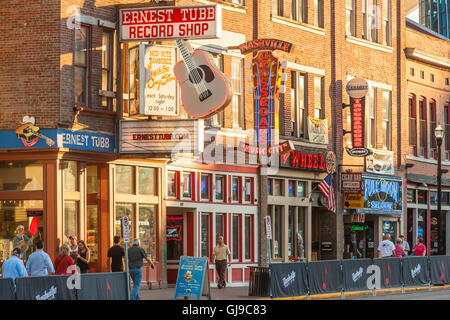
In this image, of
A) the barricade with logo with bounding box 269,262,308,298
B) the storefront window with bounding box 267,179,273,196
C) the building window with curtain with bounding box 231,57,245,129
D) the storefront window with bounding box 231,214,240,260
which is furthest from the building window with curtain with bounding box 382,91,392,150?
the barricade with logo with bounding box 269,262,308,298

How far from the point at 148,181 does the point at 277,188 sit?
Result: 7841 millimetres

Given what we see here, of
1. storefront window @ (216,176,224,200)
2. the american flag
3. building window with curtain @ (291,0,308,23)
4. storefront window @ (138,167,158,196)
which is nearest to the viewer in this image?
storefront window @ (138,167,158,196)

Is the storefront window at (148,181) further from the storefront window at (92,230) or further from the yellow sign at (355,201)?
the yellow sign at (355,201)

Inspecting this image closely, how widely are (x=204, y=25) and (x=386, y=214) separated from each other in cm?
1800

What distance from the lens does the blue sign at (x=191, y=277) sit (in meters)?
28.1

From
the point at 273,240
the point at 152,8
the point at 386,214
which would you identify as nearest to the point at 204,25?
the point at 152,8

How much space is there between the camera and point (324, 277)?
31.5 m

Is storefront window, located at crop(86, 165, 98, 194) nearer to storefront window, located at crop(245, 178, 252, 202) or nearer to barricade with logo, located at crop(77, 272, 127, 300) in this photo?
storefront window, located at crop(245, 178, 252, 202)

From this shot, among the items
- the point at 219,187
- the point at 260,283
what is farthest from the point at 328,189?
the point at 260,283

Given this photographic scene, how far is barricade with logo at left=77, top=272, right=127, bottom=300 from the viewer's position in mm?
22547

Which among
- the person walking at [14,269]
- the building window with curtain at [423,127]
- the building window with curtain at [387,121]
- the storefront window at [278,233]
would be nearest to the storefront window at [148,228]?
the storefront window at [278,233]

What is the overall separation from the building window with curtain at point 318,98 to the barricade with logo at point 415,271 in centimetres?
868

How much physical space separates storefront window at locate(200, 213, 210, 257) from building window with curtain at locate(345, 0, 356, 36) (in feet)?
40.2

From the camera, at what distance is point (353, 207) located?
44.1 m
